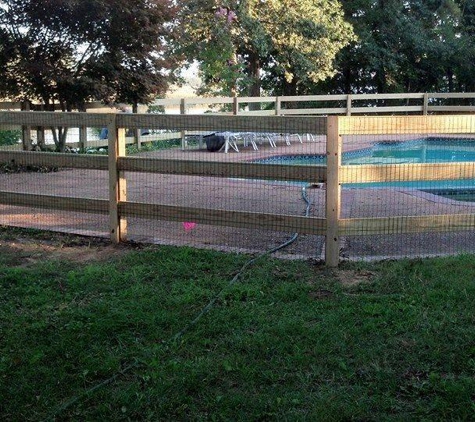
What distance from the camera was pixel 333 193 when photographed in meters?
5.55

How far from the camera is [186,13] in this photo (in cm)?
1962

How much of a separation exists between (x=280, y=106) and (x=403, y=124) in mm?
15957

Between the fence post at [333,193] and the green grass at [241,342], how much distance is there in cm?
17

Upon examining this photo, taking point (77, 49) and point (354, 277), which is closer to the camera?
point (354, 277)

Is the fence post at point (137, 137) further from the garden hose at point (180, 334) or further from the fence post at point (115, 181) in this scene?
the garden hose at point (180, 334)

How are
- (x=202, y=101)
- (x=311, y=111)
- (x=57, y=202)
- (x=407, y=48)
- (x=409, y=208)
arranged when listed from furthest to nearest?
(x=407, y=48), (x=311, y=111), (x=202, y=101), (x=409, y=208), (x=57, y=202)

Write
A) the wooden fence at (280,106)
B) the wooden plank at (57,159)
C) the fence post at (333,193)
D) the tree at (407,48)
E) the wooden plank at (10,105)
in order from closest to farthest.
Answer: the fence post at (333,193)
the wooden plank at (57,159)
the wooden plank at (10,105)
the wooden fence at (280,106)
the tree at (407,48)

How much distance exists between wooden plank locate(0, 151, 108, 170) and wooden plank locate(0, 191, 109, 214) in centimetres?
32

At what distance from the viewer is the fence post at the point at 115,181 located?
636cm

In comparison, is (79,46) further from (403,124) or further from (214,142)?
(403,124)

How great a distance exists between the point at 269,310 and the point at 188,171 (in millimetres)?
2096

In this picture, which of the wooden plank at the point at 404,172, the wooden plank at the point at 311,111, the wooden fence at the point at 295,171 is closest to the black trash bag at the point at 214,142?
the wooden plank at the point at 311,111

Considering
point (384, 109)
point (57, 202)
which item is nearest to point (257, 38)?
point (384, 109)

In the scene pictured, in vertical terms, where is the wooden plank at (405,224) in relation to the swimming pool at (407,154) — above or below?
below
